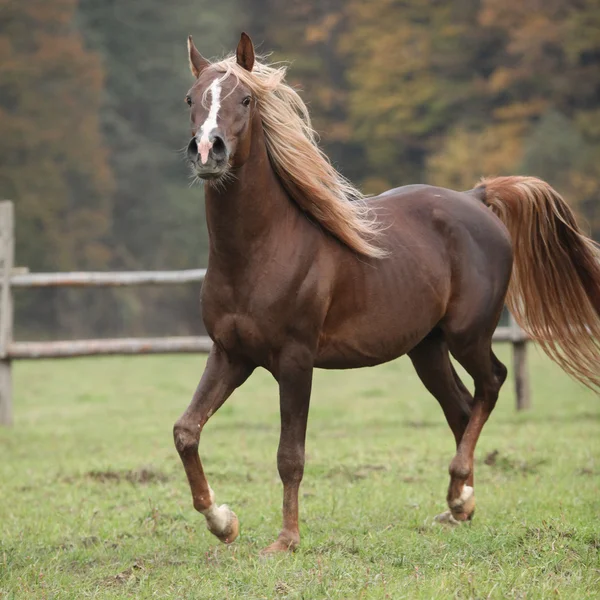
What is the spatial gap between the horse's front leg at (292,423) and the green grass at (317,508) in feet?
0.56

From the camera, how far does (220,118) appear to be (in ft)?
15.1

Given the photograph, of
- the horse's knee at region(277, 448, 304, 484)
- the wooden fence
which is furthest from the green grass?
the wooden fence

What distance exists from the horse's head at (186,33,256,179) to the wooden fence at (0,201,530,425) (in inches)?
217

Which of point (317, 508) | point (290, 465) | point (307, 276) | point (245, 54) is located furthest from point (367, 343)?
point (245, 54)

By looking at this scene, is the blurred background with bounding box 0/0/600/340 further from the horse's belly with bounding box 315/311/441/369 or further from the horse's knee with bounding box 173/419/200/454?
the horse's knee with bounding box 173/419/200/454

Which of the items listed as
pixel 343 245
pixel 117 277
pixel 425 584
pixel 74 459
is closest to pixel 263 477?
pixel 74 459

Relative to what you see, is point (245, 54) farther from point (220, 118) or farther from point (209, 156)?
point (209, 156)

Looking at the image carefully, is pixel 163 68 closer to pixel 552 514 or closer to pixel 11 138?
pixel 11 138

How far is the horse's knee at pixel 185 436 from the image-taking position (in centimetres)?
493

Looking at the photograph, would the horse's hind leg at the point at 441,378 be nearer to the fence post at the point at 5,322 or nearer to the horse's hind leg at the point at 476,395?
the horse's hind leg at the point at 476,395

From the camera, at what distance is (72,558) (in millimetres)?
4961

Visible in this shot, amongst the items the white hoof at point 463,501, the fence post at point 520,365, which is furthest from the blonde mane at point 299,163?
the fence post at point 520,365

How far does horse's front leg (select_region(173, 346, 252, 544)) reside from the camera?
4.93 metres

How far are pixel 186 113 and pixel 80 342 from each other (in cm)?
2510
